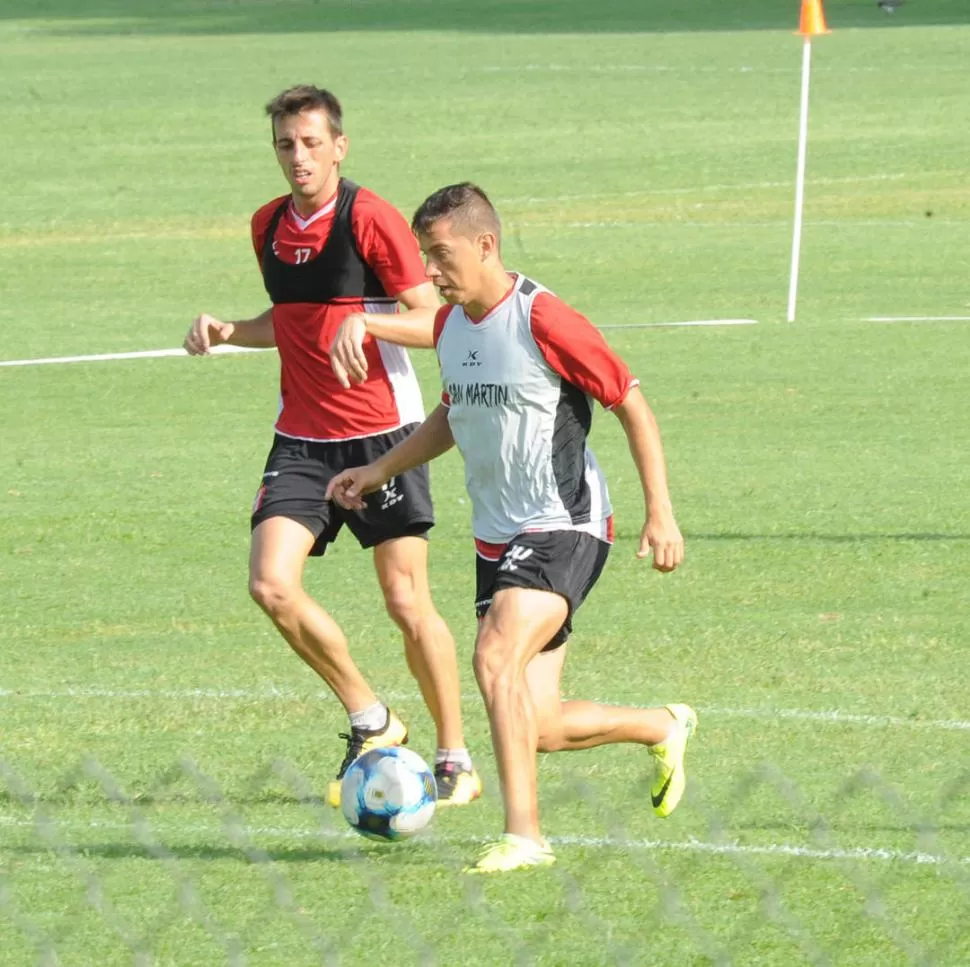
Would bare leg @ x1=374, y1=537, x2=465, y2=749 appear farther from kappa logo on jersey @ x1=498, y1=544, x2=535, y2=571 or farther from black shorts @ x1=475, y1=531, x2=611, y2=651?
kappa logo on jersey @ x1=498, y1=544, x2=535, y2=571

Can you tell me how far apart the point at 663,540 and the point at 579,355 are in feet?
1.89

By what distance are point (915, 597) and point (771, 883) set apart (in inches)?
163

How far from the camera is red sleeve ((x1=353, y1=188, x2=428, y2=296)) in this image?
8.14 meters

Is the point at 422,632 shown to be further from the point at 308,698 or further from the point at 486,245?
the point at 486,245

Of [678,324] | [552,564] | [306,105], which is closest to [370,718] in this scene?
[552,564]

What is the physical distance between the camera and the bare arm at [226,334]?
8.12 metres

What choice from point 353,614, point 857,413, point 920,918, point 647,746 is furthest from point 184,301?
point 920,918

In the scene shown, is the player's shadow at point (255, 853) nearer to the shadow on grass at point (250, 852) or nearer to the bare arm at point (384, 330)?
the shadow on grass at point (250, 852)

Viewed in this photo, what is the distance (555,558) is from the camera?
7.09 metres

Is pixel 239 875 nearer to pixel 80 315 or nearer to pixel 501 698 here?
pixel 501 698

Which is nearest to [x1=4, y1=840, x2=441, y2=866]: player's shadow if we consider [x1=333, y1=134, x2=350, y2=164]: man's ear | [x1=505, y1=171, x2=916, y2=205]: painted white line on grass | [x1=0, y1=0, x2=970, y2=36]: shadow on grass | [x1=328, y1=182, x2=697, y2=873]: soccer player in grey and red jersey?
[x1=328, y1=182, x2=697, y2=873]: soccer player in grey and red jersey

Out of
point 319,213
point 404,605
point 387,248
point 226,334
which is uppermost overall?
point 319,213

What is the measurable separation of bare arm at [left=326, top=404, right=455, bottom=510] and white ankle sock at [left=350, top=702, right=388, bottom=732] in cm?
67

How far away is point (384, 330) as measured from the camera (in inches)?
306
